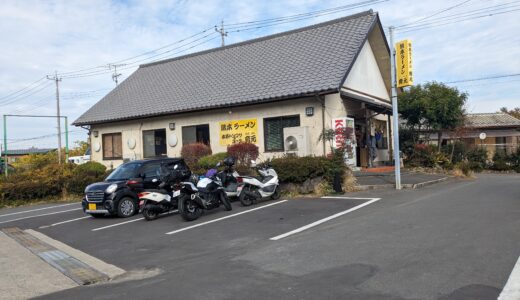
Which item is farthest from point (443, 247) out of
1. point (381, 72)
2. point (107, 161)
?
point (107, 161)

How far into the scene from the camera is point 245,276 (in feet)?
17.9

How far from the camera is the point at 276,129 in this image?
1728cm

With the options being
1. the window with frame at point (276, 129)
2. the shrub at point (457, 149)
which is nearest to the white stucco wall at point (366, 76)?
the window with frame at point (276, 129)

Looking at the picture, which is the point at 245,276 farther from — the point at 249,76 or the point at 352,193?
the point at 249,76

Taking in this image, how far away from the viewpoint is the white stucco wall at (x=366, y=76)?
1759 cm

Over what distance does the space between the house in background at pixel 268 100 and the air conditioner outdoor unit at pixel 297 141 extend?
38mm

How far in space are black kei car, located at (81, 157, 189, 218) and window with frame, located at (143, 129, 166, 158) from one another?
8715 millimetres

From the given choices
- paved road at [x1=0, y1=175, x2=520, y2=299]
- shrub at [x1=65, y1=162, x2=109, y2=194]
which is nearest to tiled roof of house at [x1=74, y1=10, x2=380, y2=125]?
shrub at [x1=65, y1=162, x2=109, y2=194]

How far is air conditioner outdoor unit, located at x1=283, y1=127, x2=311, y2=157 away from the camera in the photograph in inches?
617

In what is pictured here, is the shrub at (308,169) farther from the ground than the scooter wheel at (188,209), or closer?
farther from the ground

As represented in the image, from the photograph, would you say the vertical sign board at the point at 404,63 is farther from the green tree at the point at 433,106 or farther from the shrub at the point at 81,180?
the shrub at the point at 81,180

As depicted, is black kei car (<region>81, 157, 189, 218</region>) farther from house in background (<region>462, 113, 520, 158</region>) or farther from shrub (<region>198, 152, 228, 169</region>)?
house in background (<region>462, 113, 520, 158</region>)

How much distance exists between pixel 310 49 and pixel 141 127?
9415 mm

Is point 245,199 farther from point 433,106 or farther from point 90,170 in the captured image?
point 433,106
